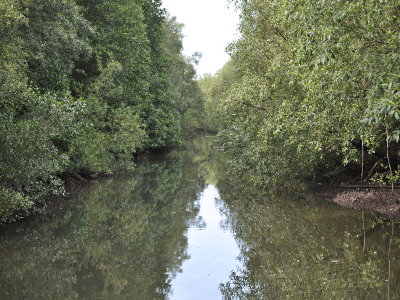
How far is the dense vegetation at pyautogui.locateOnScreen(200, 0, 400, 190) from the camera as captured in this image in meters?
5.81

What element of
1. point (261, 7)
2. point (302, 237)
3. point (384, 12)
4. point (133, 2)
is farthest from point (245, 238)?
point (133, 2)

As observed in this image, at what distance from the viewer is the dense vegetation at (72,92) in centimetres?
873

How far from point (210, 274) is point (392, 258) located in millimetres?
3541

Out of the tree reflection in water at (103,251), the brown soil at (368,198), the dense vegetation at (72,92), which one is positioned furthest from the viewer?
the brown soil at (368,198)

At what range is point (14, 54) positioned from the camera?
921 centimetres

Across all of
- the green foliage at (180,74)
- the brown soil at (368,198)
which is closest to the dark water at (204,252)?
the brown soil at (368,198)

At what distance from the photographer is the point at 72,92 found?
1762 cm

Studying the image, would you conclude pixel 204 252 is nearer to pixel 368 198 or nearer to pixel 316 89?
pixel 316 89

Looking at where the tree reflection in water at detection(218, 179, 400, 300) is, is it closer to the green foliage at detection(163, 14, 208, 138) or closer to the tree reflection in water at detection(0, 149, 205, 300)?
the tree reflection in water at detection(0, 149, 205, 300)

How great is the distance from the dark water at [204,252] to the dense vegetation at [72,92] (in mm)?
1611

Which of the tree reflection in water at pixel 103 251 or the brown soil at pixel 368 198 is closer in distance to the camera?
the tree reflection in water at pixel 103 251

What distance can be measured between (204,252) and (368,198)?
19.4 ft

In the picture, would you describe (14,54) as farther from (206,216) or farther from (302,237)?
(302,237)

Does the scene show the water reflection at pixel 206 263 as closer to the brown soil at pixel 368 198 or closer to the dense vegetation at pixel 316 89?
the dense vegetation at pixel 316 89
